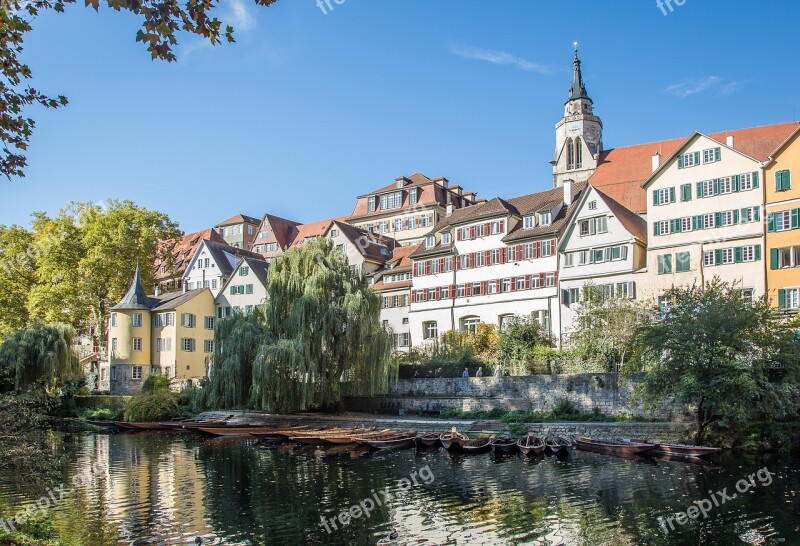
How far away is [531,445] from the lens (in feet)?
101

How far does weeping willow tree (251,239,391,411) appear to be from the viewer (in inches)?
1555

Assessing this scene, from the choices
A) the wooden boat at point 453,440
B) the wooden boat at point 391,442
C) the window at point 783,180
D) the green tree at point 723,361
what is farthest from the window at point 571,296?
the wooden boat at point 391,442

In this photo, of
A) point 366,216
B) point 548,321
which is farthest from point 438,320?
point 366,216

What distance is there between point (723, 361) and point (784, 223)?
16.5 m

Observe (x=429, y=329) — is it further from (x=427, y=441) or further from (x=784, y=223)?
(x=784, y=223)

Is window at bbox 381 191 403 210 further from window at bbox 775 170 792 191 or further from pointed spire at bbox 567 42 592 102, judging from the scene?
window at bbox 775 170 792 191

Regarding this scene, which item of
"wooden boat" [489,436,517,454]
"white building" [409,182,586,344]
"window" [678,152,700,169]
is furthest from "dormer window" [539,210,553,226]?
"wooden boat" [489,436,517,454]

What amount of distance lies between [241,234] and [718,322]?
2983 inches

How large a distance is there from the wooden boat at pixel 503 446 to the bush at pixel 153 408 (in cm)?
2517

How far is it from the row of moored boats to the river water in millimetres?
903

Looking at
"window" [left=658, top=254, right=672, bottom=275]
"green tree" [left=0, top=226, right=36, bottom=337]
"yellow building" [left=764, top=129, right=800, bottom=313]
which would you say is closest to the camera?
"yellow building" [left=764, top=129, right=800, bottom=313]

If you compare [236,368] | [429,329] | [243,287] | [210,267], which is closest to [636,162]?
[429,329]

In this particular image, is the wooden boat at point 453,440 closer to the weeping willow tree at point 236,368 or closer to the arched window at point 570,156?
the weeping willow tree at point 236,368

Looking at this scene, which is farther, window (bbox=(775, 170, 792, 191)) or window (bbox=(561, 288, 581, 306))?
window (bbox=(561, 288, 581, 306))
